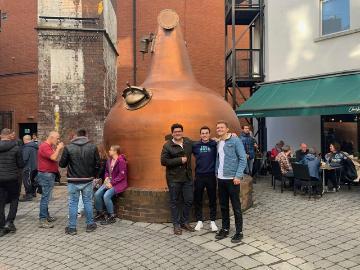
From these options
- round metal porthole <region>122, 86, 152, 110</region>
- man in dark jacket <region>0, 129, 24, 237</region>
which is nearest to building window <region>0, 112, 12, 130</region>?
man in dark jacket <region>0, 129, 24, 237</region>

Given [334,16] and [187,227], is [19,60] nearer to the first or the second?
[334,16]

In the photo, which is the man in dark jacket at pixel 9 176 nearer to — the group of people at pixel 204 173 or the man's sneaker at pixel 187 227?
the group of people at pixel 204 173

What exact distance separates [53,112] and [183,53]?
5.54 meters

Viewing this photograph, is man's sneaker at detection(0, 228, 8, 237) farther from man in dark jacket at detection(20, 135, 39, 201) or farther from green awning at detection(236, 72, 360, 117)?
green awning at detection(236, 72, 360, 117)

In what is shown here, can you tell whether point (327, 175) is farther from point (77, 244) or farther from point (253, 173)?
point (77, 244)

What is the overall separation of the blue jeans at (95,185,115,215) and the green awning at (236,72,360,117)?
686 centimetres

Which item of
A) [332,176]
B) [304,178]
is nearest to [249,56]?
[332,176]

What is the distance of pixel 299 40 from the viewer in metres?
14.0

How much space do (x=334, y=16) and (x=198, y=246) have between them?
33.4 feet

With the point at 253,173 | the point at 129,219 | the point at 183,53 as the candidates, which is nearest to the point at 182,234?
the point at 129,219

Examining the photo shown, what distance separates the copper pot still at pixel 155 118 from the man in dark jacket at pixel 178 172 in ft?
2.61

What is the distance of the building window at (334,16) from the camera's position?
12770mm

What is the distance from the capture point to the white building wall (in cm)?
1245

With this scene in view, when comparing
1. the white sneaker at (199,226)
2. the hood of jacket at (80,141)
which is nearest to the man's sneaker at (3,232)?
the hood of jacket at (80,141)
